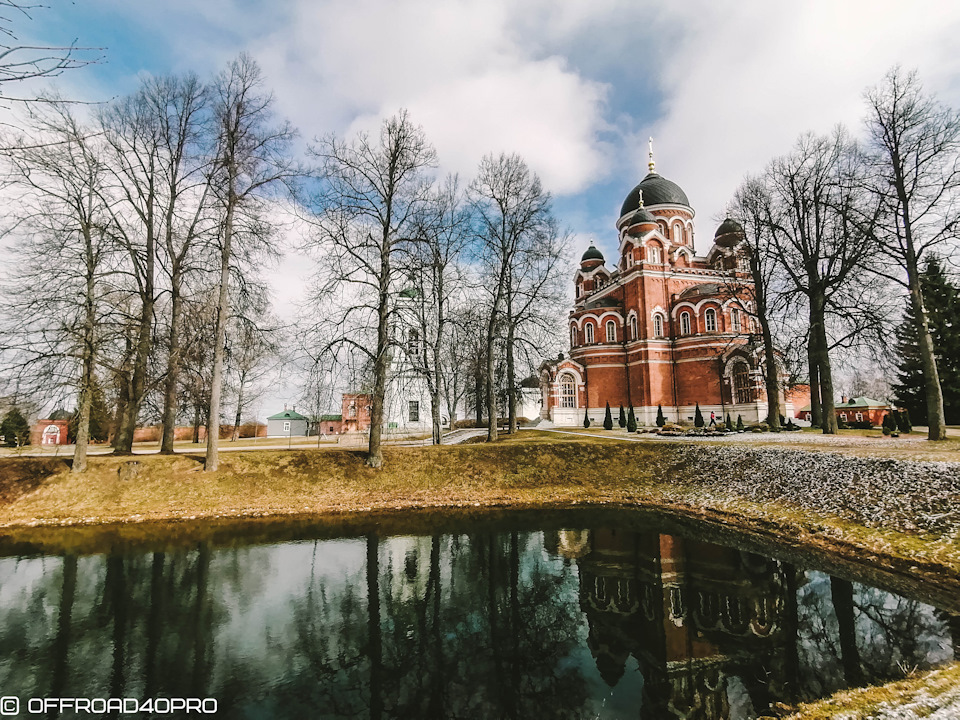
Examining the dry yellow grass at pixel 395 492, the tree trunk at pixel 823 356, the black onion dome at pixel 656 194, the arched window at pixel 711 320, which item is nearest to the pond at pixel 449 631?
the dry yellow grass at pixel 395 492

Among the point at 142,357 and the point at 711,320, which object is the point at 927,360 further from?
the point at 142,357

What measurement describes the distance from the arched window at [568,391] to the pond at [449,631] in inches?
1042

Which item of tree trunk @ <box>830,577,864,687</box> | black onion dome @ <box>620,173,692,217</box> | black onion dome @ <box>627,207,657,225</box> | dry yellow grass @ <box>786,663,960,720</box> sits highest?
black onion dome @ <box>620,173,692,217</box>

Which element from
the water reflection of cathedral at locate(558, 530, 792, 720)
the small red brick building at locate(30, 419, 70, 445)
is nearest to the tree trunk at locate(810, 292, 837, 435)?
the water reflection of cathedral at locate(558, 530, 792, 720)

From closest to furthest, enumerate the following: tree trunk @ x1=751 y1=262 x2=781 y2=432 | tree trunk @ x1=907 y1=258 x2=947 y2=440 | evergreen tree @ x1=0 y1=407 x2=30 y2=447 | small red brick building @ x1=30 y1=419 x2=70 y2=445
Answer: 1. tree trunk @ x1=907 y1=258 x2=947 y2=440
2. tree trunk @ x1=751 y1=262 x2=781 y2=432
3. evergreen tree @ x1=0 y1=407 x2=30 y2=447
4. small red brick building @ x1=30 y1=419 x2=70 y2=445

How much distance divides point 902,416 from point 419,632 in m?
27.2

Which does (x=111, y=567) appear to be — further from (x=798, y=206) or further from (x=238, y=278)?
(x=798, y=206)

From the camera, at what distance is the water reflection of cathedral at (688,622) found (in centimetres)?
477

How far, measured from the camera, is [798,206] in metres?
21.0

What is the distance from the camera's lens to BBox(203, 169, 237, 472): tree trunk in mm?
14000

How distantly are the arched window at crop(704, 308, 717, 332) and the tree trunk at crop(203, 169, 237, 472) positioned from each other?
30640 millimetres

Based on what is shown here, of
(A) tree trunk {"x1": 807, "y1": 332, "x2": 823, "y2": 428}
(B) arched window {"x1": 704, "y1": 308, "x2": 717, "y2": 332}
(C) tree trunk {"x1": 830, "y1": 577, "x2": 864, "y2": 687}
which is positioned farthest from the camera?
(B) arched window {"x1": 704, "y1": 308, "x2": 717, "y2": 332}

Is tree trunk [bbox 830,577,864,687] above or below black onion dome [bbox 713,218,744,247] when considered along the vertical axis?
below

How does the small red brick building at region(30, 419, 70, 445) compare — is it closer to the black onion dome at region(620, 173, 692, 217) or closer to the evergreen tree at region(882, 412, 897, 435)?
the black onion dome at region(620, 173, 692, 217)
